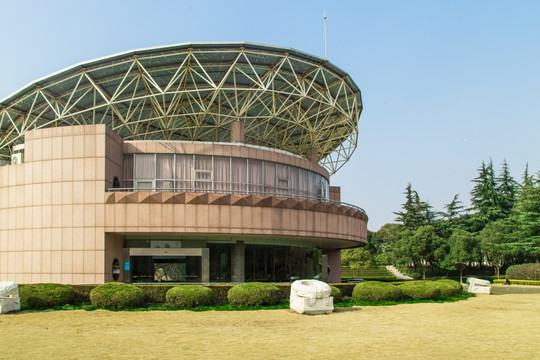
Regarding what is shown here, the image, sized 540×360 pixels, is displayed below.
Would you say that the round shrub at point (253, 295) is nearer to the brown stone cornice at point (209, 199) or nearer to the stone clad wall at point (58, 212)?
the brown stone cornice at point (209, 199)

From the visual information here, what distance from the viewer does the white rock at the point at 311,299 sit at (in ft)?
83.5

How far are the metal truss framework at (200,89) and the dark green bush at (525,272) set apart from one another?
104 ft

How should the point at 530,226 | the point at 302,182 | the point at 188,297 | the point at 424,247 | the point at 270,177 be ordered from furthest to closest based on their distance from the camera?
the point at 424,247 → the point at 530,226 → the point at 302,182 → the point at 270,177 → the point at 188,297

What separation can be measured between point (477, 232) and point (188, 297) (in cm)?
8185

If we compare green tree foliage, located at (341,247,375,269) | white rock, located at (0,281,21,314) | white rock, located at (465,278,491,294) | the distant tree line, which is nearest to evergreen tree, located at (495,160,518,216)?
the distant tree line

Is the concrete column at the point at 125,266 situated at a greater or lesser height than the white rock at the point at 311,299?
greater

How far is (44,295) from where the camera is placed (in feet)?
87.6

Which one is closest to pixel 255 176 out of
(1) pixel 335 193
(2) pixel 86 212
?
(2) pixel 86 212

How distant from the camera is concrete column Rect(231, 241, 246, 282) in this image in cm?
3744

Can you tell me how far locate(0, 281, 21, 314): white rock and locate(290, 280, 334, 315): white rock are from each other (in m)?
13.8

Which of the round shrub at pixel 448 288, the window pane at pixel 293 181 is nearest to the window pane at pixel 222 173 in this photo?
the window pane at pixel 293 181

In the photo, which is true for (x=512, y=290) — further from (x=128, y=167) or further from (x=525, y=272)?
(x=128, y=167)

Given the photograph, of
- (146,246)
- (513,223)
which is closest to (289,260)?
(146,246)

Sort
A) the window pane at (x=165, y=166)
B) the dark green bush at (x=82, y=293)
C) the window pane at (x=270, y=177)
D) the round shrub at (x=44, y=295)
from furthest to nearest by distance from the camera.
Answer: the window pane at (x=270, y=177) < the window pane at (x=165, y=166) < the dark green bush at (x=82, y=293) < the round shrub at (x=44, y=295)
